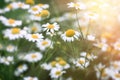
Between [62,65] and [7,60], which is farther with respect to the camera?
[7,60]

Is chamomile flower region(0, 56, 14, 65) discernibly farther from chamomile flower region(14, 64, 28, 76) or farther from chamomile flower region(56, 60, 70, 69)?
chamomile flower region(56, 60, 70, 69)

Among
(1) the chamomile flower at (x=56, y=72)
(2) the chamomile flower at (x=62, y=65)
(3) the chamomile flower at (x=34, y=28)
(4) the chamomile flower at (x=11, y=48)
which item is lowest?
(1) the chamomile flower at (x=56, y=72)

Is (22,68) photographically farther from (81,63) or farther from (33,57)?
(81,63)

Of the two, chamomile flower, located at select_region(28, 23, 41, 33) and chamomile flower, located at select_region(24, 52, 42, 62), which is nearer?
chamomile flower, located at select_region(24, 52, 42, 62)

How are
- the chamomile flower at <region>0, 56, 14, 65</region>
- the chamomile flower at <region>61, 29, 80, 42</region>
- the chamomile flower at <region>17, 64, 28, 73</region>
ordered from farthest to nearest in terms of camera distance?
the chamomile flower at <region>17, 64, 28, 73</region>
the chamomile flower at <region>0, 56, 14, 65</region>
the chamomile flower at <region>61, 29, 80, 42</region>

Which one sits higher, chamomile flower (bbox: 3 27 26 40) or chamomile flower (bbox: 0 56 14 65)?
chamomile flower (bbox: 3 27 26 40)

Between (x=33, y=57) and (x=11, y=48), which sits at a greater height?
(x=11, y=48)

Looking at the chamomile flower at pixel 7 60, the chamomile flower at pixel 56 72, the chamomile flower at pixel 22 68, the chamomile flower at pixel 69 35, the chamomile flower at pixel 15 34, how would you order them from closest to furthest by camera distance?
the chamomile flower at pixel 69 35
the chamomile flower at pixel 56 72
the chamomile flower at pixel 15 34
the chamomile flower at pixel 7 60
the chamomile flower at pixel 22 68

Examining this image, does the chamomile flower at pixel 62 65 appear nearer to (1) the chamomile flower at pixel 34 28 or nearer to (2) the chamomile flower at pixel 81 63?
(2) the chamomile flower at pixel 81 63

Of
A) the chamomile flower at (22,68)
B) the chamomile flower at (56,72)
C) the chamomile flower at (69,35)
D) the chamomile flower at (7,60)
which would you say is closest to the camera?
the chamomile flower at (69,35)

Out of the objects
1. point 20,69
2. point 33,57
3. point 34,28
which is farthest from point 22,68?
point 34,28

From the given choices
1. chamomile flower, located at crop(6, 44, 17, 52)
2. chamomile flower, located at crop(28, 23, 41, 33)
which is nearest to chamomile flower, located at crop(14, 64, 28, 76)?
chamomile flower, located at crop(6, 44, 17, 52)

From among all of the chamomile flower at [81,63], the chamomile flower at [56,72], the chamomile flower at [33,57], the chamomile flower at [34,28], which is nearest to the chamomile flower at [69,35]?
the chamomile flower at [81,63]
